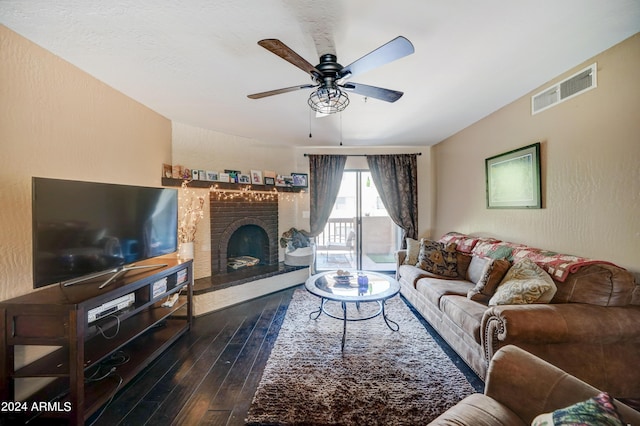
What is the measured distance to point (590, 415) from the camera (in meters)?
0.73

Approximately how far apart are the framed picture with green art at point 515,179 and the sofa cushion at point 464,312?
1.27 metres

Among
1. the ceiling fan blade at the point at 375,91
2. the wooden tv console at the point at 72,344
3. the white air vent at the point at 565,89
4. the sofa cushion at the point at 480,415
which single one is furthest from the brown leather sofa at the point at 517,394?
the white air vent at the point at 565,89

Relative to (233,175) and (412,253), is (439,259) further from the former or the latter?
(233,175)

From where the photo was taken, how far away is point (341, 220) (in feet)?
15.4

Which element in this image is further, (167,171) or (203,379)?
(167,171)

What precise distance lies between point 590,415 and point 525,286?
1316mm

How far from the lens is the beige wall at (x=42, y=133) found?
1.52 m

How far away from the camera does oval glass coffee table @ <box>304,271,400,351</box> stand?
2277 millimetres

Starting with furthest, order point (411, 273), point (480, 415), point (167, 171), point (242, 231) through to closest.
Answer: point (242, 231)
point (411, 273)
point (167, 171)
point (480, 415)

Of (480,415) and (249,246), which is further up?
(249,246)

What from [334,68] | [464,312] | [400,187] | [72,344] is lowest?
[464,312]

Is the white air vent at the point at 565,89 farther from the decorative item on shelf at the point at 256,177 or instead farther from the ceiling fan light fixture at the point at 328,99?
the decorative item on shelf at the point at 256,177

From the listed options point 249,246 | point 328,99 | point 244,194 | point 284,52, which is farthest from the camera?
point 249,246

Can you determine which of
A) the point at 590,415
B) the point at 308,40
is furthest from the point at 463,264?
the point at 308,40
